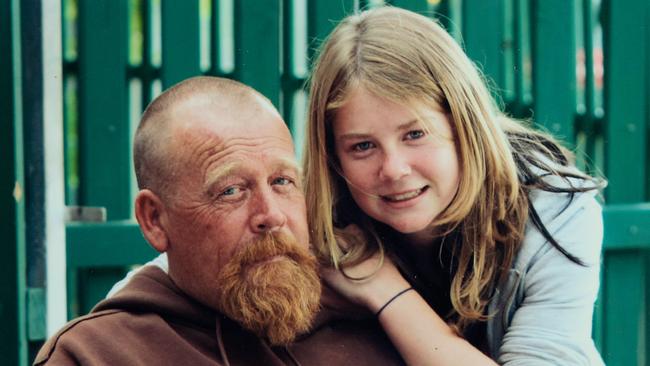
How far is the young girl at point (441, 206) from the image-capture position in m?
2.37

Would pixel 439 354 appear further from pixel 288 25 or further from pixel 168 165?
pixel 288 25

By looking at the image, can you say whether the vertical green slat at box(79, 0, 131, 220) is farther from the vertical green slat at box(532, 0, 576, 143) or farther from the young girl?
the vertical green slat at box(532, 0, 576, 143)

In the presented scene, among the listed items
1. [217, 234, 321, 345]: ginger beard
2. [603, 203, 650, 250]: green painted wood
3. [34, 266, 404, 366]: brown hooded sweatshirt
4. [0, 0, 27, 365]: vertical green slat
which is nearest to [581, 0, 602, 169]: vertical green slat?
[603, 203, 650, 250]: green painted wood

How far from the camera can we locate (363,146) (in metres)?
2.44

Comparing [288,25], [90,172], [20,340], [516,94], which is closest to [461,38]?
[516,94]

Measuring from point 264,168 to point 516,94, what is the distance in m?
1.59

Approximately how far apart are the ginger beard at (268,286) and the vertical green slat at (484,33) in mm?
1495

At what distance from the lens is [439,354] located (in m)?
2.36

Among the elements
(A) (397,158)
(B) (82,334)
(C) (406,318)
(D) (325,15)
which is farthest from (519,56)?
(B) (82,334)

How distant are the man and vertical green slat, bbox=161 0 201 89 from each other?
0.81 m

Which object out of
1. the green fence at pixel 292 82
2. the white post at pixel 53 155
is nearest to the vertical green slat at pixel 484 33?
the green fence at pixel 292 82

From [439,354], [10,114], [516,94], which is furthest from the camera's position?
[516,94]

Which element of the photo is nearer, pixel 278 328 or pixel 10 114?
pixel 278 328

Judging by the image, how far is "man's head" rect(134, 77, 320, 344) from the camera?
7.11 ft
